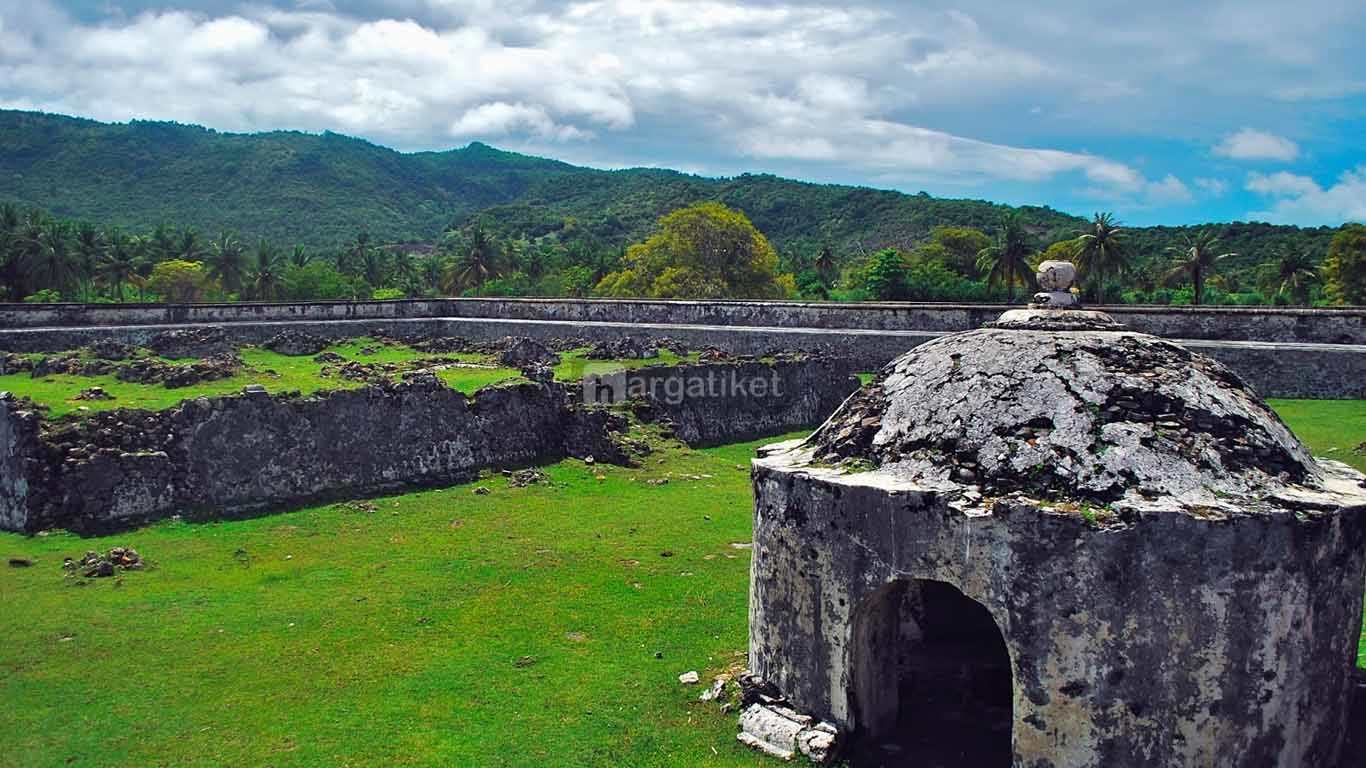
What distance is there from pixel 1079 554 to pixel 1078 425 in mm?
877

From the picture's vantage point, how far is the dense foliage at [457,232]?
42.5 metres

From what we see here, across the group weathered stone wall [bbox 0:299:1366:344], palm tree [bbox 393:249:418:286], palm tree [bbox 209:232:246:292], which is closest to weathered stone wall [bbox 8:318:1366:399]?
weathered stone wall [bbox 0:299:1366:344]

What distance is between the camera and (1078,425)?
5879 mm

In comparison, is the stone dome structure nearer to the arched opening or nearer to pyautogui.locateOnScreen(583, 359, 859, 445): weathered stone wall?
the arched opening

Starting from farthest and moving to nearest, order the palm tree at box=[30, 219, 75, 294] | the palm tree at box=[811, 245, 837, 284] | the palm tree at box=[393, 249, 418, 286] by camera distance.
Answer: the palm tree at box=[393, 249, 418, 286]
the palm tree at box=[811, 245, 837, 284]
the palm tree at box=[30, 219, 75, 294]

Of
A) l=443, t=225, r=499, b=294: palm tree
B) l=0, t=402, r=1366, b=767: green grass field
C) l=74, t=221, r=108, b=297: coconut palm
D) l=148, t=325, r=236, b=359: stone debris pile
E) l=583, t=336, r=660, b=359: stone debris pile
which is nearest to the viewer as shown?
l=0, t=402, r=1366, b=767: green grass field

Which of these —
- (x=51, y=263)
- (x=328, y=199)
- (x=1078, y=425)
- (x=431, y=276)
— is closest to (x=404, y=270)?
(x=431, y=276)

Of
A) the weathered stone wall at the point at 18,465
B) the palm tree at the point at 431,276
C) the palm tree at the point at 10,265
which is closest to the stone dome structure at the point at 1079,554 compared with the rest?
the weathered stone wall at the point at 18,465

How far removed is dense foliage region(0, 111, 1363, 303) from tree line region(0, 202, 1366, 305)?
0.45 ft

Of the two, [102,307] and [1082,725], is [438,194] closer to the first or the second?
[102,307]

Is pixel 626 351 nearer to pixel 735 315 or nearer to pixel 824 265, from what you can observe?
pixel 735 315

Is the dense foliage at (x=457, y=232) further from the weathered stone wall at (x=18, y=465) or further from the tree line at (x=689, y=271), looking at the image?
the weathered stone wall at (x=18, y=465)

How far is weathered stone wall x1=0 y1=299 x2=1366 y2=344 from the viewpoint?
71.4 ft

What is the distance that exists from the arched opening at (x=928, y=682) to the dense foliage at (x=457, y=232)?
1235 inches
